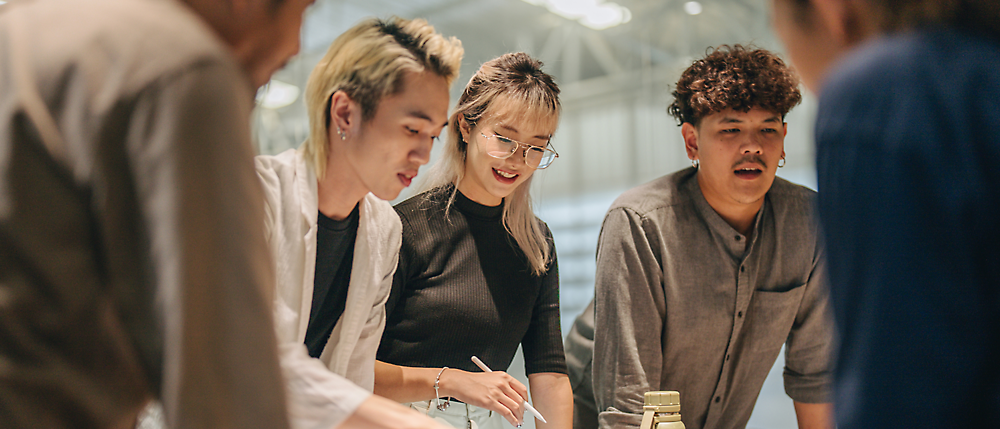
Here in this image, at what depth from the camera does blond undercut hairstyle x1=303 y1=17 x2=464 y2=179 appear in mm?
1115

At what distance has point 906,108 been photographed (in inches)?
19.9

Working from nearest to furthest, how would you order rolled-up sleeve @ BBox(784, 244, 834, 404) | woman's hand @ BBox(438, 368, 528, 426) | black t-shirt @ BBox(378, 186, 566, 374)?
woman's hand @ BBox(438, 368, 528, 426) → black t-shirt @ BBox(378, 186, 566, 374) → rolled-up sleeve @ BBox(784, 244, 834, 404)

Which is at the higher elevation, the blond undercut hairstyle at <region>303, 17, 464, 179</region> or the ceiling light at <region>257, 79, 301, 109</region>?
the blond undercut hairstyle at <region>303, 17, 464, 179</region>

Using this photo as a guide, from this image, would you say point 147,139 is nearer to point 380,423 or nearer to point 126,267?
point 126,267

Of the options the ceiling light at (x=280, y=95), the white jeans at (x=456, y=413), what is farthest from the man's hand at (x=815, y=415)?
the ceiling light at (x=280, y=95)

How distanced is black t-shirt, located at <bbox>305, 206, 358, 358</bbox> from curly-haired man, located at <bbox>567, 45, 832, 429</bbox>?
71 centimetres

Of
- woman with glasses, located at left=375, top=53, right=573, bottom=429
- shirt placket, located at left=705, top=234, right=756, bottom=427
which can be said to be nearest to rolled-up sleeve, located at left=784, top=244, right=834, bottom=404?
shirt placket, located at left=705, top=234, right=756, bottom=427

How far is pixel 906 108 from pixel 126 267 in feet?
1.80

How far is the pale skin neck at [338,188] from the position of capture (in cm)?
123

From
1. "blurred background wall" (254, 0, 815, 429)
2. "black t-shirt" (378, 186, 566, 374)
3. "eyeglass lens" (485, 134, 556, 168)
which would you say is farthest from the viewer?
"blurred background wall" (254, 0, 815, 429)

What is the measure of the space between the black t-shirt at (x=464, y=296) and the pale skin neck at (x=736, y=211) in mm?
464

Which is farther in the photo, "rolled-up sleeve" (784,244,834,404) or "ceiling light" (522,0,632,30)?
"ceiling light" (522,0,632,30)

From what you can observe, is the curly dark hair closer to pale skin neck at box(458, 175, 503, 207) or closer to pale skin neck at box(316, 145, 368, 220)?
pale skin neck at box(458, 175, 503, 207)

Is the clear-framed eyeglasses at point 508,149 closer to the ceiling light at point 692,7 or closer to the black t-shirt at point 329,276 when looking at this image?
the black t-shirt at point 329,276
